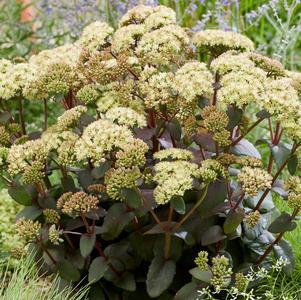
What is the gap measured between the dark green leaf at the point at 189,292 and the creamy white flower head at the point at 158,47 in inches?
33.3

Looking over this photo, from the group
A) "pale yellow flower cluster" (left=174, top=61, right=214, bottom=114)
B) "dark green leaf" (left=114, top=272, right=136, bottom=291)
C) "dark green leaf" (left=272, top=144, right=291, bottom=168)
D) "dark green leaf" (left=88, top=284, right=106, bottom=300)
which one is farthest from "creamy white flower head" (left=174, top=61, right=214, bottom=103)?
"dark green leaf" (left=88, top=284, right=106, bottom=300)

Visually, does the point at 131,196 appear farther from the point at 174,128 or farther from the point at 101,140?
the point at 174,128

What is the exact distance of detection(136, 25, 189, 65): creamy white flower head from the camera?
2541 millimetres

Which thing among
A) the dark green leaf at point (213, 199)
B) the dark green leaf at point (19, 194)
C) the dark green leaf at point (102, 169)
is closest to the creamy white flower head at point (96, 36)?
the dark green leaf at point (102, 169)

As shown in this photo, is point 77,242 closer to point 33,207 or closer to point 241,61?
point 33,207

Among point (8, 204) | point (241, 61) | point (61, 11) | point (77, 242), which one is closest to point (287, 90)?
point (241, 61)

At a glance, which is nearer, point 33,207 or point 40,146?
point 40,146

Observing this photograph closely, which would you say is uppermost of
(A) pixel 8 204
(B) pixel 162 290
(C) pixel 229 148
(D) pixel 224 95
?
(D) pixel 224 95

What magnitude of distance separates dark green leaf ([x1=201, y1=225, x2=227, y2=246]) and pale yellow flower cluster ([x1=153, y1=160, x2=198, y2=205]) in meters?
0.29

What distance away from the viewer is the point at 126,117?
2.41 m

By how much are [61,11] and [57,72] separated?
9.17 feet

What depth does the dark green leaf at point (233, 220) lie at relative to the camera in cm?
243

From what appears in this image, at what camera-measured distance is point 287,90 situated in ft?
7.63

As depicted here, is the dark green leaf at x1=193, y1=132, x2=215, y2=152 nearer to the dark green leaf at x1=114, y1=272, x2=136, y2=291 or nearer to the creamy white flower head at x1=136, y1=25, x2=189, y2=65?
the creamy white flower head at x1=136, y1=25, x2=189, y2=65
